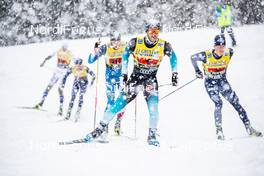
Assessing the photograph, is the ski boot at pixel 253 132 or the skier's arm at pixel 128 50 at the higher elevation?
A: the skier's arm at pixel 128 50

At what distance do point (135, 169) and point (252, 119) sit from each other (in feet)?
16.0

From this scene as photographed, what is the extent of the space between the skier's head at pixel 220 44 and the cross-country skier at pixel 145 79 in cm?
112

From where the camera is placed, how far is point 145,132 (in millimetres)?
8328

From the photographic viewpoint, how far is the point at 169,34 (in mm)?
21734

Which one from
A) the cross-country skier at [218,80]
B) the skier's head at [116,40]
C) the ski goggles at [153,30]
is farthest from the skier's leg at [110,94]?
the ski goggles at [153,30]

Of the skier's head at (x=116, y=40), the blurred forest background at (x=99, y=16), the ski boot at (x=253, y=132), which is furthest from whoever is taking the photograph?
the blurred forest background at (x=99, y=16)

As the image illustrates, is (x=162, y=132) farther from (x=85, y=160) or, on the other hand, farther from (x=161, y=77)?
(x=161, y=77)

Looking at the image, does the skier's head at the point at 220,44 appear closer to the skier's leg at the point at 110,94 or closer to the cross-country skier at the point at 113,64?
the cross-country skier at the point at 113,64

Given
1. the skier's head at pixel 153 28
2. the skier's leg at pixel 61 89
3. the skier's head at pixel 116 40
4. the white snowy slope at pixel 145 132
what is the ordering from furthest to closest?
the skier's leg at pixel 61 89 < the skier's head at pixel 116 40 < the skier's head at pixel 153 28 < the white snowy slope at pixel 145 132

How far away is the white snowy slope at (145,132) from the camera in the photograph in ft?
15.9

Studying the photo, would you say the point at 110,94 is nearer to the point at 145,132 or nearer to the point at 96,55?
the point at 96,55

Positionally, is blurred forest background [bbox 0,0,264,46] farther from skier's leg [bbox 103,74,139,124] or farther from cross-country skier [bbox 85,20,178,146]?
skier's leg [bbox 103,74,139,124]

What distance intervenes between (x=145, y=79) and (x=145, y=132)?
254 centimetres

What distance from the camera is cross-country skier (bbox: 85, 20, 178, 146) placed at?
5.92 m
